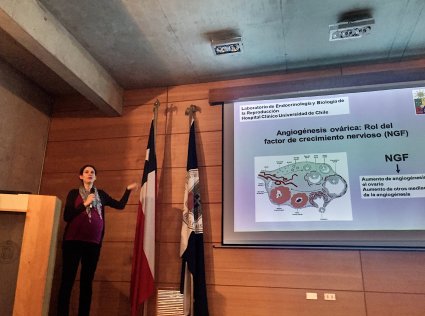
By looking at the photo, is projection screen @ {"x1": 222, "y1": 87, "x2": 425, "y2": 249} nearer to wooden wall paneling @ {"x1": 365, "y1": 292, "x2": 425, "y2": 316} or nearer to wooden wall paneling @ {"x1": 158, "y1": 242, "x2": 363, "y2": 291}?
wooden wall paneling @ {"x1": 158, "y1": 242, "x2": 363, "y2": 291}

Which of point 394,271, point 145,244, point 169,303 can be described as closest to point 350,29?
point 394,271

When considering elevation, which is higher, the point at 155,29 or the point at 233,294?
the point at 155,29

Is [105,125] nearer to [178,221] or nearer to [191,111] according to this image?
[191,111]

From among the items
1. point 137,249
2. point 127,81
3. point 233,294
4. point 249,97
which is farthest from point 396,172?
point 127,81

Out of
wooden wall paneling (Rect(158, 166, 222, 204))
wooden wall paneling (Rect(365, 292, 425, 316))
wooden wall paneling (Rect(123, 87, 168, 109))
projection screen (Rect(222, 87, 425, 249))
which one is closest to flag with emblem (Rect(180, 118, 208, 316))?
wooden wall paneling (Rect(158, 166, 222, 204))

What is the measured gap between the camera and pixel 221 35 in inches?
109

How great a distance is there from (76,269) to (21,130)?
5.02 ft

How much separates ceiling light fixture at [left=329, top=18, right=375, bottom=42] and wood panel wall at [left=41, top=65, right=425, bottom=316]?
703 mm

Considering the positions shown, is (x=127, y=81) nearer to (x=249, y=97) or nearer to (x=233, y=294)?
(x=249, y=97)

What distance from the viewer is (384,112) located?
2.89 meters

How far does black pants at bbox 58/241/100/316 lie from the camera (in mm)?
2467

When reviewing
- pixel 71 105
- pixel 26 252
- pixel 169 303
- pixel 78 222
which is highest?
pixel 71 105

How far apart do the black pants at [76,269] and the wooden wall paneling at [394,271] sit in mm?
2095

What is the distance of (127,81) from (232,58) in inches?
43.1
